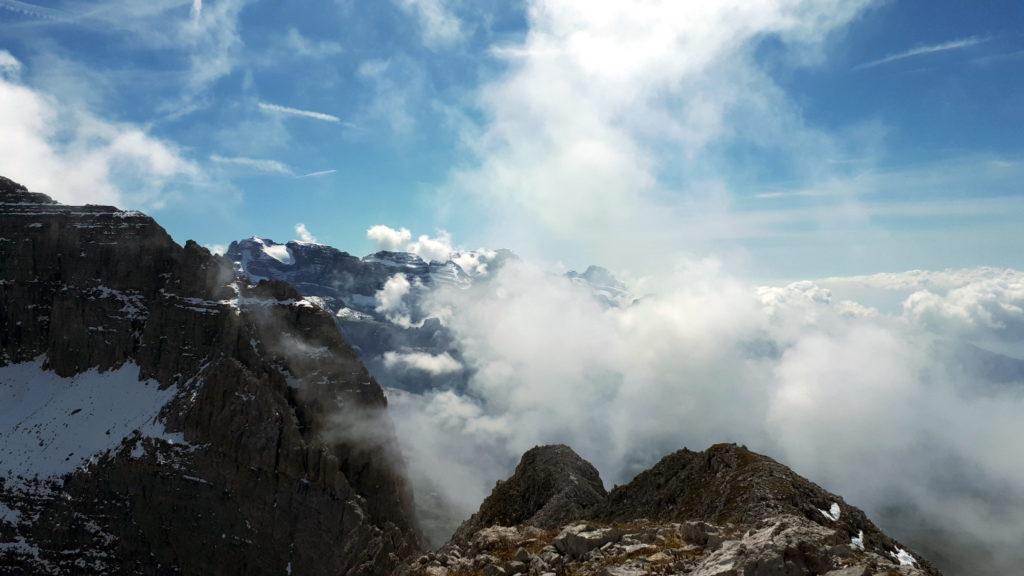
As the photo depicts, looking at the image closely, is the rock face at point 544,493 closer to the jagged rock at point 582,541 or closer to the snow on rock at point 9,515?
the jagged rock at point 582,541

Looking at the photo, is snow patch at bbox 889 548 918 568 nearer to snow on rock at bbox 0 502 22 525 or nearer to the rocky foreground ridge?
the rocky foreground ridge

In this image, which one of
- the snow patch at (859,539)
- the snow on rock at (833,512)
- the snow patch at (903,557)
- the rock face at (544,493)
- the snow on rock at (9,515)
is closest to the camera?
the snow patch at (859,539)

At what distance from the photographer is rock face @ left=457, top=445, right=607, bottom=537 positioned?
64312 millimetres

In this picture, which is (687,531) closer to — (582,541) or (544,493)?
(582,541)

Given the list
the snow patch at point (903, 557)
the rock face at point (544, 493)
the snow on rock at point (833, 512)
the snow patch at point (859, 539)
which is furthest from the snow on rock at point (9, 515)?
the snow patch at point (903, 557)

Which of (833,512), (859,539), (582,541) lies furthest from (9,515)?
(859,539)

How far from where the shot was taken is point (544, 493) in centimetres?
7288

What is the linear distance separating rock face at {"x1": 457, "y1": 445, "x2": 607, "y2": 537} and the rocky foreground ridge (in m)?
0.19

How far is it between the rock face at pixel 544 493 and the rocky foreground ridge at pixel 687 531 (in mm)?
192

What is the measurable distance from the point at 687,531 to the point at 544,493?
43.9 metres

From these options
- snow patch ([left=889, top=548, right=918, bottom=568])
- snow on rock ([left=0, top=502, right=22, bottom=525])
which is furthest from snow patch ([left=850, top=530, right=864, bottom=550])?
snow on rock ([left=0, top=502, right=22, bottom=525])

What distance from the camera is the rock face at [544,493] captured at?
64312mm

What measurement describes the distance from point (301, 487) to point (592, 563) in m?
164

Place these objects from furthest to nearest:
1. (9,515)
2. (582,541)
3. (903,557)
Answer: (9,515), (903,557), (582,541)
